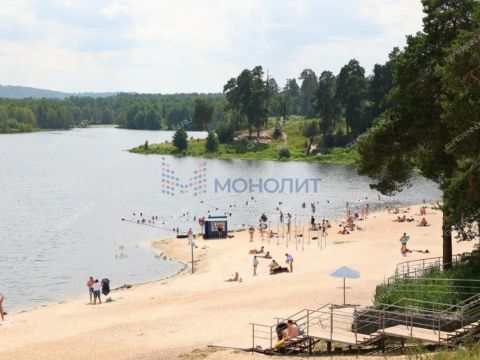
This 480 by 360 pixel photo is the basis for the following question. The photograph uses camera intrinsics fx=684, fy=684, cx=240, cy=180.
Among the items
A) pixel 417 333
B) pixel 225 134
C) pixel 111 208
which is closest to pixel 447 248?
pixel 417 333

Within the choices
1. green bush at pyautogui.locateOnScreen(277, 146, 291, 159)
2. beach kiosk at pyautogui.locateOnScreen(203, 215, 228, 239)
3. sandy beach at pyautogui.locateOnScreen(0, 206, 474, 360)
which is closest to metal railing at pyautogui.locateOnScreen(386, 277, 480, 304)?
sandy beach at pyautogui.locateOnScreen(0, 206, 474, 360)

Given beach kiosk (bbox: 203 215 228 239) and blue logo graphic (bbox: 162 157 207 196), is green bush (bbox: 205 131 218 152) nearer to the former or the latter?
blue logo graphic (bbox: 162 157 207 196)

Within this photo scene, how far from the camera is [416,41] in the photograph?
98.9 ft

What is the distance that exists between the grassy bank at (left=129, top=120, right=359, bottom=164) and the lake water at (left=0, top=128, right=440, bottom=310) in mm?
5634

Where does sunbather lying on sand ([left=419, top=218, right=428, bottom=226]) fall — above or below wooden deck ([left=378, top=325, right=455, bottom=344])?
below

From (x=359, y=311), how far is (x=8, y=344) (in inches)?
589

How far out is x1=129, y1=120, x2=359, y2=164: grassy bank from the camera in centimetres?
13488

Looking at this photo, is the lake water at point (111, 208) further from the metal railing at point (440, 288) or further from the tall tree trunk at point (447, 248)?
the metal railing at point (440, 288)

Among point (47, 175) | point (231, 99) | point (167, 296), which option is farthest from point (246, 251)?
point (231, 99)

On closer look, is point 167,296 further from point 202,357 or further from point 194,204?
point 194,204

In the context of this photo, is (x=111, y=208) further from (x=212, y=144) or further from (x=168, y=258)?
(x=212, y=144)

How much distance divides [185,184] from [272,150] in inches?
1782

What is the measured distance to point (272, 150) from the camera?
147 metres

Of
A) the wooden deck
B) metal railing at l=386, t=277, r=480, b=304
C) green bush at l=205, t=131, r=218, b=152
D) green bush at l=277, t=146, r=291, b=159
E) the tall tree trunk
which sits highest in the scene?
green bush at l=205, t=131, r=218, b=152
